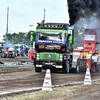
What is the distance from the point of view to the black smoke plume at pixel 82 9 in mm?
26562

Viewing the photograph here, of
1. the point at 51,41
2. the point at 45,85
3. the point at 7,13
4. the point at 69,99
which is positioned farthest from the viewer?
the point at 7,13

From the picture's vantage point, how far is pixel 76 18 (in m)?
26.6

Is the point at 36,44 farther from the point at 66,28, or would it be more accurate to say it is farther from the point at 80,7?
the point at 80,7

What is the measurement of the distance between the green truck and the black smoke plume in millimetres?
7176

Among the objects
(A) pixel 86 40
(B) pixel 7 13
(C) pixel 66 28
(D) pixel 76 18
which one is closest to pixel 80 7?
(D) pixel 76 18

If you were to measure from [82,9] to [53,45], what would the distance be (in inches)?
424

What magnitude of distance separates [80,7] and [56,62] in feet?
32.8

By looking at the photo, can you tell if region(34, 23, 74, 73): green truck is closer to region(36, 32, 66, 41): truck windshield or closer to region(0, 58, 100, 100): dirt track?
region(36, 32, 66, 41): truck windshield

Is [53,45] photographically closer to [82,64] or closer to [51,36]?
[51,36]

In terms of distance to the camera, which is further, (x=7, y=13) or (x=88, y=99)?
(x=7, y=13)

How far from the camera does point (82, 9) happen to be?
93.9 ft

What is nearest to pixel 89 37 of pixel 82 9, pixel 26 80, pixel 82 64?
pixel 82 9

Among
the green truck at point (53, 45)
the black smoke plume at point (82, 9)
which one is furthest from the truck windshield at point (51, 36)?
the black smoke plume at point (82, 9)

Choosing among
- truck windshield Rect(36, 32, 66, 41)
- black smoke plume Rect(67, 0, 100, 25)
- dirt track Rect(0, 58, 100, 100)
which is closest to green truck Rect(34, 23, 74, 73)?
truck windshield Rect(36, 32, 66, 41)
